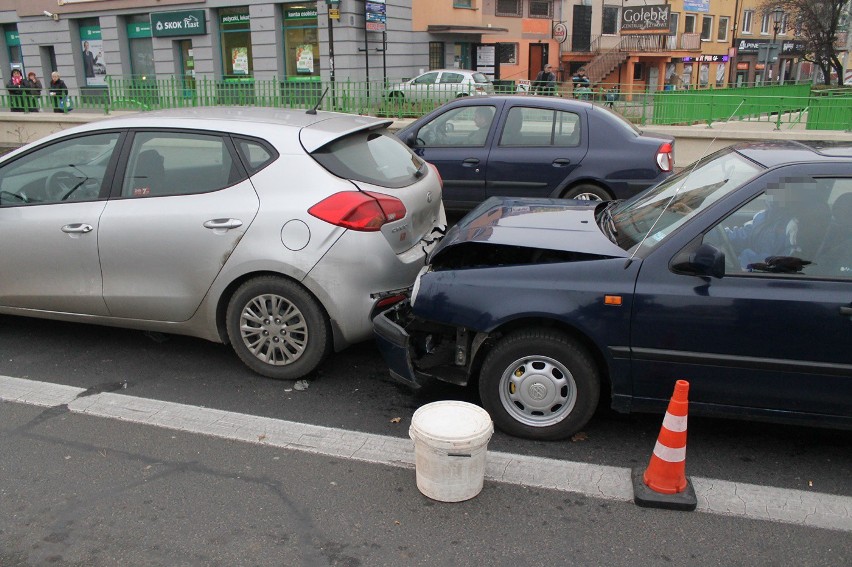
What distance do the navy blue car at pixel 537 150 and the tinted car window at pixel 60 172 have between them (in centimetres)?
438

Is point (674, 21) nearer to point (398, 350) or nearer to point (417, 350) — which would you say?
point (417, 350)

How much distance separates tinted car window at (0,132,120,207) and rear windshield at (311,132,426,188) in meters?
1.53

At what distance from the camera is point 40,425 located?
13.9ft

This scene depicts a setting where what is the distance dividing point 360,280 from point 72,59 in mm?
29841

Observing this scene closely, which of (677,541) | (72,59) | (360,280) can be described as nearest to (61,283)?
(360,280)

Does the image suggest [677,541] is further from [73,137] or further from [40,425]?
[73,137]

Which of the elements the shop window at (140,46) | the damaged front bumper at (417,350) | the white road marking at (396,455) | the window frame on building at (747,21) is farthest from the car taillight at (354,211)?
the window frame on building at (747,21)

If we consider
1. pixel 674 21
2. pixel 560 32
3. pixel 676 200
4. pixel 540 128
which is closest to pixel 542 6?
pixel 560 32

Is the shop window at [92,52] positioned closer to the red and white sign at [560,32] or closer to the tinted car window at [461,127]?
the tinted car window at [461,127]

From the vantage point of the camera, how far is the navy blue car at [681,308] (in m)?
3.53

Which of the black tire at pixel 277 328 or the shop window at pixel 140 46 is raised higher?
the shop window at pixel 140 46

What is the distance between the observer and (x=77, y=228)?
4879 mm

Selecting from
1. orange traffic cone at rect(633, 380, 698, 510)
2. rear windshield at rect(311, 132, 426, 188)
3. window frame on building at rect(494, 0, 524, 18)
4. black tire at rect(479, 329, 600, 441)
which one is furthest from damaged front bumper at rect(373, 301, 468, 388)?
window frame on building at rect(494, 0, 524, 18)

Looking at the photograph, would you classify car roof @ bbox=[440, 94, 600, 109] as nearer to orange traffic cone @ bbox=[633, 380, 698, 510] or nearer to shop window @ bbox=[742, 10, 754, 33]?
orange traffic cone @ bbox=[633, 380, 698, 510]
